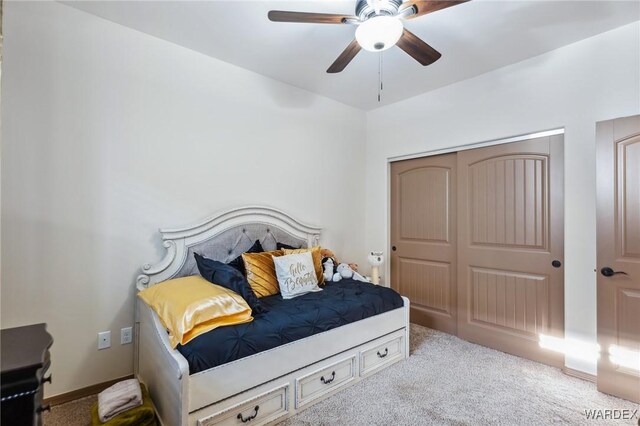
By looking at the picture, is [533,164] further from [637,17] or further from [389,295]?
[389,295]

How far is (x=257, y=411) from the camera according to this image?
1.70m

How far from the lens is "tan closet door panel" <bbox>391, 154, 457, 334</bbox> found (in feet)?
10.8

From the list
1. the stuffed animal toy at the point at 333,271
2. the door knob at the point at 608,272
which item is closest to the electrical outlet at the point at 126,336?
the stuffed animal toy at the point at 333,271

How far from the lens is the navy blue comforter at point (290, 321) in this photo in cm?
155

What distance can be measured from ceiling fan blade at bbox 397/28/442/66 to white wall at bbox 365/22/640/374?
124cm

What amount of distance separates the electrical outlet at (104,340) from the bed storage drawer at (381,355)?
187 centimetres

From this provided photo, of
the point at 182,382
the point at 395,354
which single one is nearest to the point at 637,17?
the point at 395,354

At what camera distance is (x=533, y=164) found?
106 inches

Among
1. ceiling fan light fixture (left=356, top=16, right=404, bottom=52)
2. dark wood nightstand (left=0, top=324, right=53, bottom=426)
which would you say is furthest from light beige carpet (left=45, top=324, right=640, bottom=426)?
ceiling fan light fixture (left=356, top=16, right=404, bottom=52)

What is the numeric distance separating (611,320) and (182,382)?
286 cm

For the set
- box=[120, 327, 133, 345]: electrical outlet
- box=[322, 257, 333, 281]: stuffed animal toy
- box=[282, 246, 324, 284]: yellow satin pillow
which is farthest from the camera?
box=[322, 257, 333, 281]: stuffed animal toy

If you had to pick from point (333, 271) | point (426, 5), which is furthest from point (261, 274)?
point (426, 5)

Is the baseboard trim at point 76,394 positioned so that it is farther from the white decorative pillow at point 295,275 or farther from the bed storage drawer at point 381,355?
the bed storage drawer at point 381,355

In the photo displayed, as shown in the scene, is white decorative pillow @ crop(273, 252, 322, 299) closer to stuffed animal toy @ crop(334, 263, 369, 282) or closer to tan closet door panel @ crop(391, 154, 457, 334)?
stuffed animal toy @ crop(334, 263, 369, 282)
